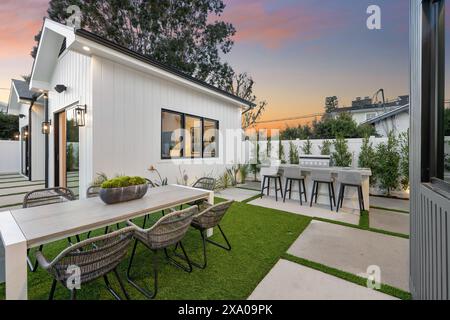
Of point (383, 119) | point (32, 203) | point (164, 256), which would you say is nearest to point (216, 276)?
point (164, 256)

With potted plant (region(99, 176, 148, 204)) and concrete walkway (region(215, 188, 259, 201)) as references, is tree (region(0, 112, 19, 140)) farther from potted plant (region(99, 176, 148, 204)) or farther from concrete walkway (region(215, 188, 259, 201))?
potted plant (region(99, 176, 148, 204))

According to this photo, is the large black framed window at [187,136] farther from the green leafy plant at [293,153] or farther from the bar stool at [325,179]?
the bar stool at [325,179]

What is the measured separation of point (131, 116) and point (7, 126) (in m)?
16.3

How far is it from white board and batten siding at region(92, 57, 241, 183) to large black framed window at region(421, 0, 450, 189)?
496cm

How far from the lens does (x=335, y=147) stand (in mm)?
6977

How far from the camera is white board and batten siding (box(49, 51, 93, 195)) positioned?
422cm

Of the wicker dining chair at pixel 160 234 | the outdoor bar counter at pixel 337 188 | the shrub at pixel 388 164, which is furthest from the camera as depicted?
the shrub at pixel 388 164

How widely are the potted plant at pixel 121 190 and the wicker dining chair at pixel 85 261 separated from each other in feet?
2.78

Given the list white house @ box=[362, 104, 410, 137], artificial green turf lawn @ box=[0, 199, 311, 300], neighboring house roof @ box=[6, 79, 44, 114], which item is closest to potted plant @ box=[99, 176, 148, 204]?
artificial green turf lawn @ box=[0, 199, 311, 300]

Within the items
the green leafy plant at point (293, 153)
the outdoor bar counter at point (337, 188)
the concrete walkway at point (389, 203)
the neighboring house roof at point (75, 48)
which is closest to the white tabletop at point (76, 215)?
the neighboring house roof at point (75, 48)

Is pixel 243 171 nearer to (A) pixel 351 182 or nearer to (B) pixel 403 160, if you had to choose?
(A) pixel 351 182

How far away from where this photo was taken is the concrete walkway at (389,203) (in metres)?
5.11

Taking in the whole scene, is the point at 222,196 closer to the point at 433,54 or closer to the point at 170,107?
the point at 170,107

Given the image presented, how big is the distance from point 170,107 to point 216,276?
472 cm
